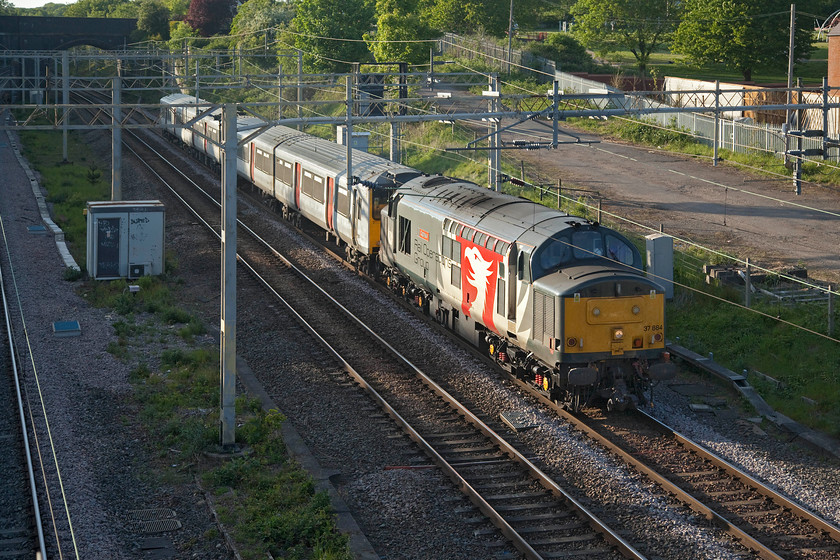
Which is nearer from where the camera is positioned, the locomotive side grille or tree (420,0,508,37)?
the locomotive side grille

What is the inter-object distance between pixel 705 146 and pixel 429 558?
135 feet

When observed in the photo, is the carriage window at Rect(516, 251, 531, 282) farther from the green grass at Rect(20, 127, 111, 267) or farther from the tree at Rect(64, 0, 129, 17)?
the tree at Rect(64, 0, 129, 17)

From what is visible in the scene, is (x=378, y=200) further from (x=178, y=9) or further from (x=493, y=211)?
(x=178, y=9)

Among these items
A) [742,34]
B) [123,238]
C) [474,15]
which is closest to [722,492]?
[123,238]

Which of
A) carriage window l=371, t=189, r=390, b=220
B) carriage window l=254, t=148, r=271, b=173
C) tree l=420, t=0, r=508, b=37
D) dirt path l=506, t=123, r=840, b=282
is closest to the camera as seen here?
carriage window l=371, t=189, r=390, b=220

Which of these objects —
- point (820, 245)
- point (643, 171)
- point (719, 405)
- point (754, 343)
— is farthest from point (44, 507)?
point (643, 171)

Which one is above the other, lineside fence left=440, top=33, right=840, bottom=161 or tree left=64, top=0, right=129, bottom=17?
tree left=64, top=0, right=129, bottom=17

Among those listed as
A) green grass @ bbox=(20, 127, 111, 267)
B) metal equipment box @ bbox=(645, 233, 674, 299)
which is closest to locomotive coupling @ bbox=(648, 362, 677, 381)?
metal equipment box @ bbox=(645, 233, 674, 299)

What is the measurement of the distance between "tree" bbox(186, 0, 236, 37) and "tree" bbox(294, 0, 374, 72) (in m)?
46.5

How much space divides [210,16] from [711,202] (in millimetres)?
89156

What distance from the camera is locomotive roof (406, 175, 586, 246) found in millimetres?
18203

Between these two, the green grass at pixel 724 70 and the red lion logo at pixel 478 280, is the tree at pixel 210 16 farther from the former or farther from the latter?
the red lion logo at pixel 478 280

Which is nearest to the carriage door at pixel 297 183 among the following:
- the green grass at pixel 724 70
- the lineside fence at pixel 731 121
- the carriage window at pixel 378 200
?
the carriage window at pixel 378 200

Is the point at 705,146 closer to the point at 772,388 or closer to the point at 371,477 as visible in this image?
the point at 772,388
